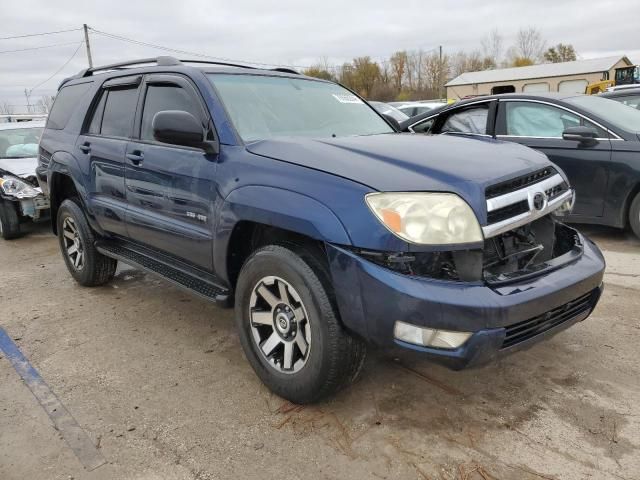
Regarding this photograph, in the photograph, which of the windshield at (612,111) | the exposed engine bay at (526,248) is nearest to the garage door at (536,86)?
the windshield at (612,111)

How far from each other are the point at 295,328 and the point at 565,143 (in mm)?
4252

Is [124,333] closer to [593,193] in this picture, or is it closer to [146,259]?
[146,259]

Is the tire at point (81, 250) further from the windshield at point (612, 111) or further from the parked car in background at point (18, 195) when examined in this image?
the windshield at point (612, 111)

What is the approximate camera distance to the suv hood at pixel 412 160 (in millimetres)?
2438

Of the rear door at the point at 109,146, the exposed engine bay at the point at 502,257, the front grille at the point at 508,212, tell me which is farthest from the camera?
the rear door at the point at 109,146

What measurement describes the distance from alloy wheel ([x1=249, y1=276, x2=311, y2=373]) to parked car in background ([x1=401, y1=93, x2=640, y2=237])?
3.80m

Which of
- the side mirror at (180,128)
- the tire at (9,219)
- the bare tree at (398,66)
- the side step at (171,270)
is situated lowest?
the tire at (9,219)

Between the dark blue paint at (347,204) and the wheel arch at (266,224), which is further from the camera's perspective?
the wheel arch at (266,224)

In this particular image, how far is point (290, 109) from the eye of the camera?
3561 millimetres

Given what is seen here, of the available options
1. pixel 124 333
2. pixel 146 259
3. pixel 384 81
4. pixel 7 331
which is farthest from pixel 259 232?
pixel 384 81

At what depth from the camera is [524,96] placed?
235 inches

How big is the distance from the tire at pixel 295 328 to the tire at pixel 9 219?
18.7 feet

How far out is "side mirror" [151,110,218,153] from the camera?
9.78 ft

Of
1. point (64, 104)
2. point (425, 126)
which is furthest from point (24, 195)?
point (425, 126)
